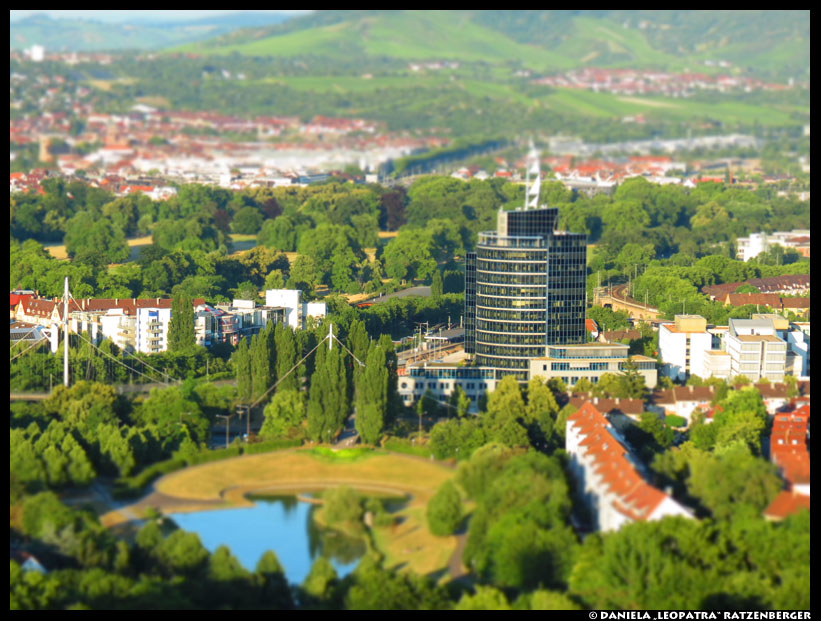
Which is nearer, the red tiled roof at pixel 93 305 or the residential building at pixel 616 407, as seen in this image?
the residential building at pixel 616 407

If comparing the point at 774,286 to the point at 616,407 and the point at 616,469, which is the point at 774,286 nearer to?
the point at 616,407

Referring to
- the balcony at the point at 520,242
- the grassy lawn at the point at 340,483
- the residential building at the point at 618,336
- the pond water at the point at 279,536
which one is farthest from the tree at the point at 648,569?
the residential building at the point at 618,336

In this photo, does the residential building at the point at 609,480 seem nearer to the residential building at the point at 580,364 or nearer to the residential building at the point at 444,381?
the residential building at the point at 444,381

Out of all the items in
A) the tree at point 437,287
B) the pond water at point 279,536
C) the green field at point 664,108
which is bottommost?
the pond water at point 279,536

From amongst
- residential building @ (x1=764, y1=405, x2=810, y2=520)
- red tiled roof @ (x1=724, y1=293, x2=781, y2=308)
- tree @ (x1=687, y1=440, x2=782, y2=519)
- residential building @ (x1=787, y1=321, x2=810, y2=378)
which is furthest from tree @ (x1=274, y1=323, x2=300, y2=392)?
red tiled roof @ (x1=724, y1=293, x2=781, y2=308)

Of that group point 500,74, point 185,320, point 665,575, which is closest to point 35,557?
point 665,575

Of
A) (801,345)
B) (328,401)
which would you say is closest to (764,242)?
(801,345)
